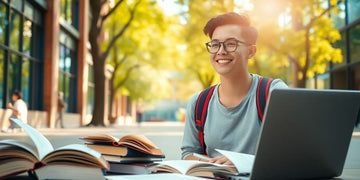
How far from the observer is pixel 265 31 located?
1606 centimetres

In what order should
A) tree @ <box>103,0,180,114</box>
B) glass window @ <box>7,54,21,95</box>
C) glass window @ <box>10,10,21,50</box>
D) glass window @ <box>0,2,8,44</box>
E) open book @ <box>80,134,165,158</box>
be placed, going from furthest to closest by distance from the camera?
tree @ <box>103,0,180,114</box>
glass window @ <box>10,10,21,50</box>
glass window @ <box>7,54,21,95</box>
glass window @ <box>0,2,8,44</box>
open book @ <box>80,134,165,158</box>

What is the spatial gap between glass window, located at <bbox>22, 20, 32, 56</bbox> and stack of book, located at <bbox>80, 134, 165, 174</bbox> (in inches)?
650

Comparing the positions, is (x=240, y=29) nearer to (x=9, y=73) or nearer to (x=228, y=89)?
(x=228, y=89)

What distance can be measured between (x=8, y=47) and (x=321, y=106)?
51.2 ft

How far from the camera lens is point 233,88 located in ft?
9.67

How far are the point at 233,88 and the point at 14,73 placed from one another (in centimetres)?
1564

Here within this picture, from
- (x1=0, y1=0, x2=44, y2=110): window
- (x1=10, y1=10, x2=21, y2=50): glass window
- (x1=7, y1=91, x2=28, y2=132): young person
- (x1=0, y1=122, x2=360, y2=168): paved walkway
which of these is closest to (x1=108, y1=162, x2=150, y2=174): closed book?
(x1=0, y1=122, x2=360, y2=168): paved walkway

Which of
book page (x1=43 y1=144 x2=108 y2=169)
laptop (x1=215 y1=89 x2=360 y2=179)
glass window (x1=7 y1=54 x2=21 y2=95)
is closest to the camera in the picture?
laptop (x1=215 y1=89 x2=360 y2=179)

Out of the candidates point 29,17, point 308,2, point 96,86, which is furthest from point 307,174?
point 96,86

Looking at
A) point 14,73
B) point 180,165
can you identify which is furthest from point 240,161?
point 14,73

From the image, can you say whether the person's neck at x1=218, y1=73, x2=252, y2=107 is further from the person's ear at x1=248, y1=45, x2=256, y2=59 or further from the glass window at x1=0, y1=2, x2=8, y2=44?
the glass window at x1=0, y1=2, x2=8, y2=44

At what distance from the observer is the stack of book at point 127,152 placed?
265 centimetres

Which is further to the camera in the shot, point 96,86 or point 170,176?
point 96,86

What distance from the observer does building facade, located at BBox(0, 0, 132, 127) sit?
16.1m
